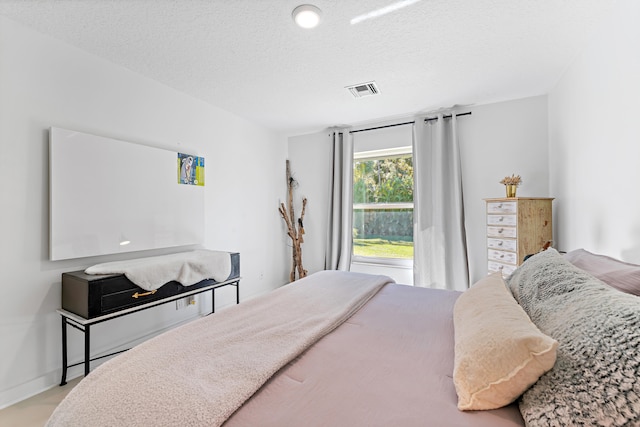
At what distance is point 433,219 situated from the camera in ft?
11.4

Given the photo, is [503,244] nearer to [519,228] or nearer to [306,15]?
[519,228]

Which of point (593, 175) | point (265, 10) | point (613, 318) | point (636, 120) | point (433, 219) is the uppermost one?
point (265, 10)

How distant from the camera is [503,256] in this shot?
264 cm

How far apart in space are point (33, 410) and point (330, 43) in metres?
3.12

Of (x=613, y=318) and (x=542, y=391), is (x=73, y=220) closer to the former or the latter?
(x=542, y=391)

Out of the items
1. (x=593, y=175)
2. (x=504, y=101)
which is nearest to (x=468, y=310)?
(x=593, y=175)

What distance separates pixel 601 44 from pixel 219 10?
2.49 m

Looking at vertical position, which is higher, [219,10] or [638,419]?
[219,10]

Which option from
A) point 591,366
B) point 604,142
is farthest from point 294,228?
point 591,366

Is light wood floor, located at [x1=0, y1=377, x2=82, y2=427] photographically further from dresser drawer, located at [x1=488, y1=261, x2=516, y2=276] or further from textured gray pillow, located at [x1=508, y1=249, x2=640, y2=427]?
dresser drawer, located at [x1=488, y1=261, x2=516, y2=276]

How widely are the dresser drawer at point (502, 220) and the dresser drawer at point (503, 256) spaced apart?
267mm

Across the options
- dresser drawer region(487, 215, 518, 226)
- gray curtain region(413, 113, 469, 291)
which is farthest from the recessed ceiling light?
dresser drawer region(487, 215, 518, 226)

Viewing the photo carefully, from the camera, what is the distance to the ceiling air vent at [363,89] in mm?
2764

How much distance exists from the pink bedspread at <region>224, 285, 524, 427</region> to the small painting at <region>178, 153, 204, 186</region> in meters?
2.29
